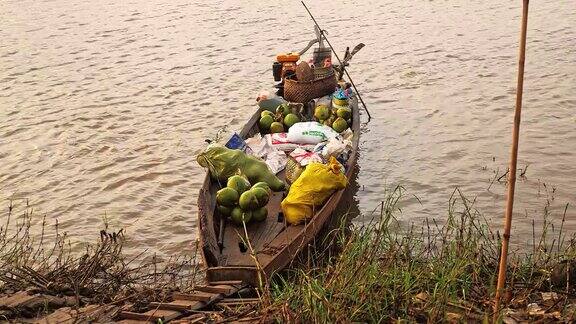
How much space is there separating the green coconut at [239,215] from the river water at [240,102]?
1.16 m

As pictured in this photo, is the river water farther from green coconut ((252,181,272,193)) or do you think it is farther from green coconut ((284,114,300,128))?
green coconut ((252,181,272,193))

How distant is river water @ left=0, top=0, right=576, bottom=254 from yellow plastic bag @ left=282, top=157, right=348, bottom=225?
67 cm

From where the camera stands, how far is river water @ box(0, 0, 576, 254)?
23.9ft

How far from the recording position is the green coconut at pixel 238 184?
18.5 feet

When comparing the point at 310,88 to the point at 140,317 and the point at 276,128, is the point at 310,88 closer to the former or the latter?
the point at 276,128

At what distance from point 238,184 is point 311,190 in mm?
671

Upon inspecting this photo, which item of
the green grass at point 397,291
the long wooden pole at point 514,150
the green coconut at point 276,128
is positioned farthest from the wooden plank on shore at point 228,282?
the green coconut at point 276,128

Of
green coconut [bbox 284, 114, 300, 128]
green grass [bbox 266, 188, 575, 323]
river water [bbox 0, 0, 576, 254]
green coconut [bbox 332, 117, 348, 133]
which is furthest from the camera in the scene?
green coconut [bbox 284, 114, 300, 128]

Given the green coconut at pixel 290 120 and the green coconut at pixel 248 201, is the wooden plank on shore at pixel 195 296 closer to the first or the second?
the green coconut at pixel 248 201

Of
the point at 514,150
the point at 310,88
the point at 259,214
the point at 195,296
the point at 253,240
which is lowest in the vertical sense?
the point at 253,240

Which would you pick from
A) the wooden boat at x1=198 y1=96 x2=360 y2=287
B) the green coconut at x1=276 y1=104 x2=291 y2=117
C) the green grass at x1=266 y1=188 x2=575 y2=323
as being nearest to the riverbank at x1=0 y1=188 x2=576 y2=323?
the green grass at x1=266 y1=188 x2=575 y2=323

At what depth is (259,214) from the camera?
218 inches

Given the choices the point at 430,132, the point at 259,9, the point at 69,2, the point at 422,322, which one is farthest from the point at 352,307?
the point at 69,2

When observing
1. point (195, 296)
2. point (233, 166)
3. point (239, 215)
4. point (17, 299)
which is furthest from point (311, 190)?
point (17, 299)
